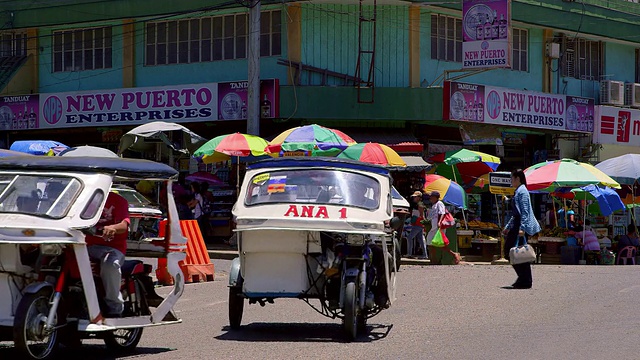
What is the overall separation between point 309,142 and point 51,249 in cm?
1456

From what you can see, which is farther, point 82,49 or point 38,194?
point 82,49

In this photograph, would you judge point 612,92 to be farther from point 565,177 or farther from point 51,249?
point 51,249

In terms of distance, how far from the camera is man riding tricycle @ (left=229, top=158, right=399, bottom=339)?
1052 centimetres

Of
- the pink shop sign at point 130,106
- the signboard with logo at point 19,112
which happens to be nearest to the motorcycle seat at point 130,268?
the pink shop sign at point 130,106

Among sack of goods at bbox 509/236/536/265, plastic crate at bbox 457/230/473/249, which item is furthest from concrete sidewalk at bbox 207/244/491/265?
sack of goods at bbox 509/236/536/265

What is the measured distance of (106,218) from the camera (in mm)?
9531

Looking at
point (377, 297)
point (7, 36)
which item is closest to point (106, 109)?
point (7, 36)

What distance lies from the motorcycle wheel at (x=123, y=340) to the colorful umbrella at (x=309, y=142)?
13379 mm

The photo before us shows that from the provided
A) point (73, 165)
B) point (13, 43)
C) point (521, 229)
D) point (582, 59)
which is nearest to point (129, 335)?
point (73, 165)

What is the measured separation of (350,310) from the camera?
10.3m

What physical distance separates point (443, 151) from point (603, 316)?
705 inches

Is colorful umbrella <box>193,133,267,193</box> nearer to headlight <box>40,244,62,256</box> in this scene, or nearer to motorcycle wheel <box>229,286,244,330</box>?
motorcycle wheel <box>229,286,244,330</box>

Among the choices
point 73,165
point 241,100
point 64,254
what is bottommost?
point 64,254

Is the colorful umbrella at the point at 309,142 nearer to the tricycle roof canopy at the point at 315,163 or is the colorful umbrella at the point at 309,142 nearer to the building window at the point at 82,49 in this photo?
the building window at the point at 82,49
